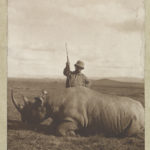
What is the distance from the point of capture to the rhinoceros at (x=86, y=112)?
5.02 metres

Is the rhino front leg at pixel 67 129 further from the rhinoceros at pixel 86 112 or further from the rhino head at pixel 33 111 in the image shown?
the rhino head at pixel 33 111

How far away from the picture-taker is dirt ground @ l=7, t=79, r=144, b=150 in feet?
16.2

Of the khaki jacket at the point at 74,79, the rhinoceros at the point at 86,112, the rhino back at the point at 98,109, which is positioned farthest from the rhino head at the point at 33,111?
the khaki jacket at the point at 74,79

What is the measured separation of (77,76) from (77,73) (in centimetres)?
4

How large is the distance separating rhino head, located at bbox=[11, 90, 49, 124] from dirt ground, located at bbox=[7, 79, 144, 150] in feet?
0.22

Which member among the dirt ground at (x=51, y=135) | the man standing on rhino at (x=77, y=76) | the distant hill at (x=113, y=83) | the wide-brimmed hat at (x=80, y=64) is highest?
the wide-brimmed hat at (x=80, y=64)

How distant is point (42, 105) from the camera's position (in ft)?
16.6

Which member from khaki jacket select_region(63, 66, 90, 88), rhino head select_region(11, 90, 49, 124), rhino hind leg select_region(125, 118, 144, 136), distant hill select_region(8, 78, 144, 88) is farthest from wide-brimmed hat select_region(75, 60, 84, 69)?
rhino hind leg select_region(125, 118, 144, 136)

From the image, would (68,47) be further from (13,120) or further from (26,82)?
(13,120)

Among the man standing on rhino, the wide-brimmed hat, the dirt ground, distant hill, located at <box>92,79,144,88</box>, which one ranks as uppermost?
the wide-brimmed hat

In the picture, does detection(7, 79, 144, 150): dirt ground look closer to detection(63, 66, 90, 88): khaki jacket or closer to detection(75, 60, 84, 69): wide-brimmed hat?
detection(63, 66, 90, 88): khaki jacket

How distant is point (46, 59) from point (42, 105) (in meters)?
0.65

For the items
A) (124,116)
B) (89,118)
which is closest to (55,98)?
(89,118)

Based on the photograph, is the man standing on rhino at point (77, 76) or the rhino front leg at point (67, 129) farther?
the man standing on rhino at point (77, 76)
